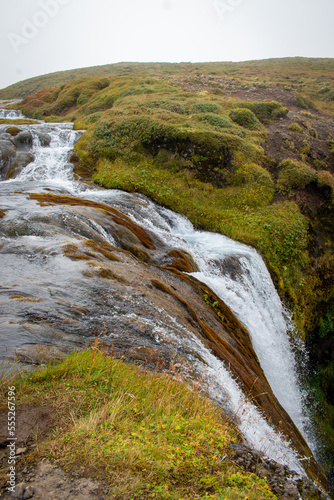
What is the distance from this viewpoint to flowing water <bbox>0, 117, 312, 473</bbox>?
4883mm

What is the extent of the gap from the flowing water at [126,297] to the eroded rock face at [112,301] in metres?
0.03

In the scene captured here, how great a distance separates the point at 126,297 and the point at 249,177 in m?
15.7

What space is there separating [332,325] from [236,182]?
34.1ft

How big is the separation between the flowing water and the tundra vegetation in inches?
62.8

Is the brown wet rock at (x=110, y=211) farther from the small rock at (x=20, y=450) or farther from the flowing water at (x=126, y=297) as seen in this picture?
the small rock at (x=20, y=450)

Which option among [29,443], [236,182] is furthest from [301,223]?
[29,443]

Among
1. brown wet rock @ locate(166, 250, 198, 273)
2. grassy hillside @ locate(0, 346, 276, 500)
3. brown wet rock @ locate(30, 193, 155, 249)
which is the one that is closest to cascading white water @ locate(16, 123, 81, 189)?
brown wet rock @ locate(30, 193, 155, 249)

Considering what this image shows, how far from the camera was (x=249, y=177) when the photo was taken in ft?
62.2

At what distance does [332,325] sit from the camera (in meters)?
14.4

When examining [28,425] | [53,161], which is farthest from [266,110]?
[28,425]

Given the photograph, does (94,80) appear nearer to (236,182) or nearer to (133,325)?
(236,182)

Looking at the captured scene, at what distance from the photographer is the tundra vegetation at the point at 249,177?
1430cm

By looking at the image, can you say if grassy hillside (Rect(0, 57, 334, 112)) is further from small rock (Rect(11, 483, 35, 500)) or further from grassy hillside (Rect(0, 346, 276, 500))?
small rock (Rect(11, 483, 35, 500))

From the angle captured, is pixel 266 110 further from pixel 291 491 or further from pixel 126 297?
pixel 291 491
